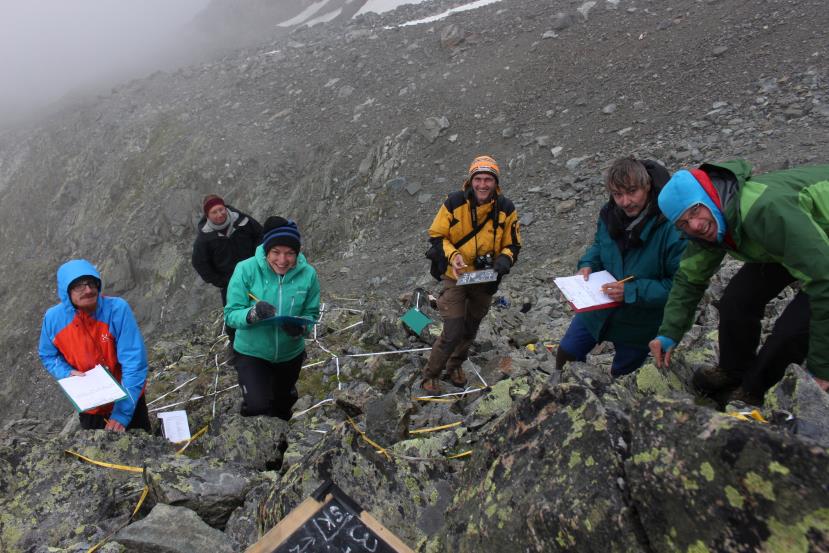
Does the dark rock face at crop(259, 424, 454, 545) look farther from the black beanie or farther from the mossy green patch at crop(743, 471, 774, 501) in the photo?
the black beanie

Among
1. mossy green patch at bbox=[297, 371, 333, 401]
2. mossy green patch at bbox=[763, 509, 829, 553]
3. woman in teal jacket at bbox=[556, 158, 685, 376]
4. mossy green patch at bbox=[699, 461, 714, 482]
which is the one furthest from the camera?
mossy green patch at bbox=[297, 371, 333, 401]

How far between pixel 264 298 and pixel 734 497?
4.30 metres

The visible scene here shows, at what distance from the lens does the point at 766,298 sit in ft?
10.9

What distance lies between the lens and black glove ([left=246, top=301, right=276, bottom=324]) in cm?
484

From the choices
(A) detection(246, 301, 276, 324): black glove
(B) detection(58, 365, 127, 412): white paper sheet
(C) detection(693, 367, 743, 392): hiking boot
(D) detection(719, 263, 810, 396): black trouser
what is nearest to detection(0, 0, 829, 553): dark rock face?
(C) detection(693, 367, 743, 392): hiking boot

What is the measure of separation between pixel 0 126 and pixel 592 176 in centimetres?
5403

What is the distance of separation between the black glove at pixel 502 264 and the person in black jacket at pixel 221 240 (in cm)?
351

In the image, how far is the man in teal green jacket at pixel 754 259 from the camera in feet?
8.73

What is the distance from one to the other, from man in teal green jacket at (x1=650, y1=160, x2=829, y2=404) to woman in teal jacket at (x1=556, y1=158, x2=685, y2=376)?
457 millimetres

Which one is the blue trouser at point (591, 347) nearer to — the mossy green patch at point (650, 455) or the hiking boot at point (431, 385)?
the hiking boot at point (431, 385)

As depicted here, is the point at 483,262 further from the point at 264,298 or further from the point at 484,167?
the point at 264,298

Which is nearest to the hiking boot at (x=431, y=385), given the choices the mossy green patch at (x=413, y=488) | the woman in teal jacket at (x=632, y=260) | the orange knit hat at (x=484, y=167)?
the woman in teal jacket at (x=632, y=260)

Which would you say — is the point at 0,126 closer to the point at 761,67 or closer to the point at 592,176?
the point at 592,176

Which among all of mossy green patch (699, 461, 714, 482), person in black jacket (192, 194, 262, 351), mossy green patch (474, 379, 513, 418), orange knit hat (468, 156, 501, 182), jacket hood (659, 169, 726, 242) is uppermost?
jacket hood (659, 169, 726, 242)
